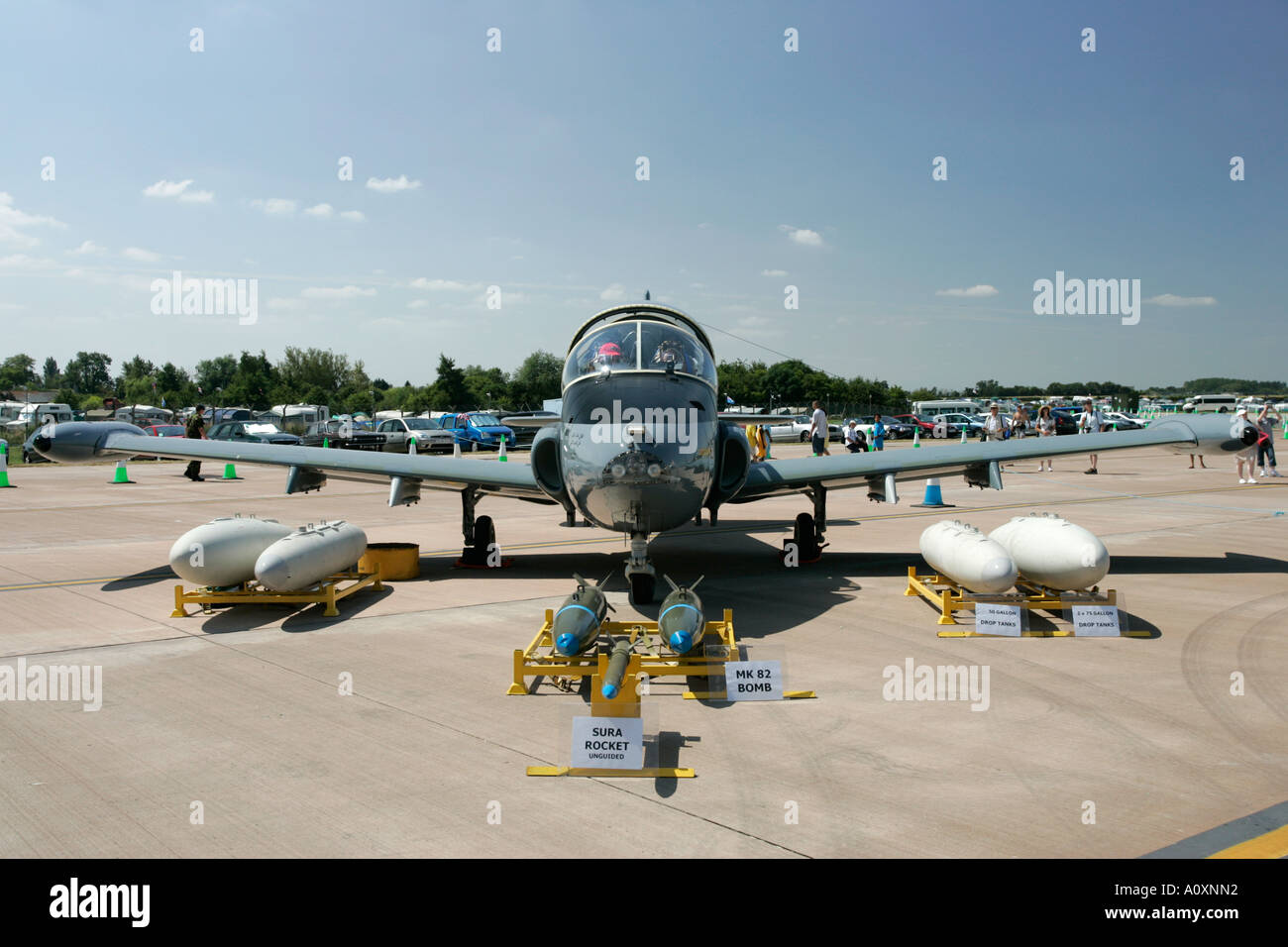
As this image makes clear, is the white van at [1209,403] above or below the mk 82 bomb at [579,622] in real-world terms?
above

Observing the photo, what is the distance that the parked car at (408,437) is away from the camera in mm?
39531

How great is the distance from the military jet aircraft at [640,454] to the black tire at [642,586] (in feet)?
0.05

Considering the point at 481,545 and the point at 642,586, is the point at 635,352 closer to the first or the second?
the point at 642,586

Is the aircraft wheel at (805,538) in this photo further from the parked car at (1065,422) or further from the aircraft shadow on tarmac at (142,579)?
the parked car at (1065,422)

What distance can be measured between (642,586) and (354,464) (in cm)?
588

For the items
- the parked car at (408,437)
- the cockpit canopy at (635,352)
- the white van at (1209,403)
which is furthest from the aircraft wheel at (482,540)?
the white van at (1209,403)

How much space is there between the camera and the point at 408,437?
4072 centimetres

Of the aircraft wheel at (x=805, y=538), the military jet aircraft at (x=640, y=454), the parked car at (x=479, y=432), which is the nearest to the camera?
the military jet aircraft at (x=640, y=454)

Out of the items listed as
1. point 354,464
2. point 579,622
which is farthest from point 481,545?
point 579,622

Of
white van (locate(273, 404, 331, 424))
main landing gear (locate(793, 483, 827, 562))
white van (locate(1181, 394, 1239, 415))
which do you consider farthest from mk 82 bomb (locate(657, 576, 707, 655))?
white van (locate(1181, 394, 1239, 415))

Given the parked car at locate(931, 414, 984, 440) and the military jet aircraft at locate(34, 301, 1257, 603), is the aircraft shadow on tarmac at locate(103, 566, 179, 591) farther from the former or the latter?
the parked car at locate(931, 414, 984, 440)

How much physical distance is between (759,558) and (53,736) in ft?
34.7

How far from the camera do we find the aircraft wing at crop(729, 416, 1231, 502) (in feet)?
42.5
